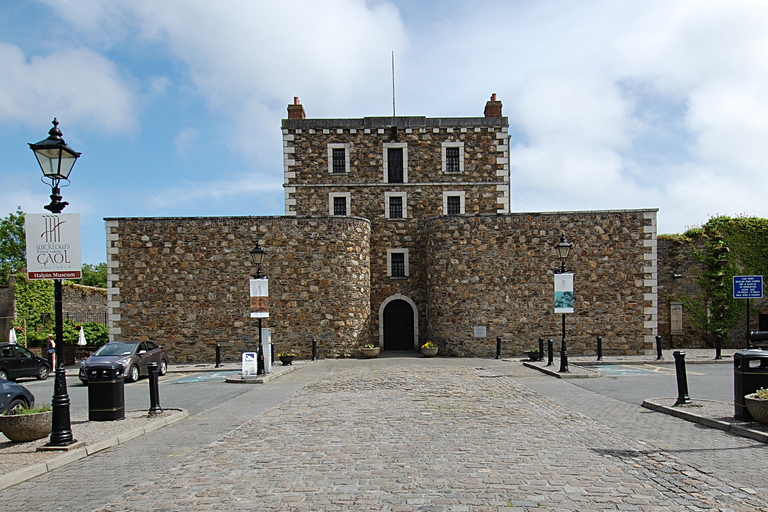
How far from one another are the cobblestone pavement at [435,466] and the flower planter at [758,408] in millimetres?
925

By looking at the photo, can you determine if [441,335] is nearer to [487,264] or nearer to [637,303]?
[487,264]

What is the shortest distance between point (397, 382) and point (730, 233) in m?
21.7

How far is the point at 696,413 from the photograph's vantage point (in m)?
10.1

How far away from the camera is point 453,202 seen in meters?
28.4

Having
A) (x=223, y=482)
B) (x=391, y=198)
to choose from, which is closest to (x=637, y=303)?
Result: (x=391, y=198)

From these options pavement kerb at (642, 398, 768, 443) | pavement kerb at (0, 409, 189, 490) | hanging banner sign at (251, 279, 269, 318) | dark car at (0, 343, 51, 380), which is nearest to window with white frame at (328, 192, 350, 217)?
hanging banner sign at (251, 279, 269, 318)

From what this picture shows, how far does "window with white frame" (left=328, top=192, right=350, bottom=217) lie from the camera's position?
28.3 meters

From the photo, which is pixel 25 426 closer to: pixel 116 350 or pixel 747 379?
pixel 116 350

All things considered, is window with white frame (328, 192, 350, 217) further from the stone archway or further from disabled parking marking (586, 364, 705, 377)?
disabled parking marking (586, 364, 705, 377)

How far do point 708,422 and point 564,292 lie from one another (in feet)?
32.0

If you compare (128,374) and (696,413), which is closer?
(696,413)

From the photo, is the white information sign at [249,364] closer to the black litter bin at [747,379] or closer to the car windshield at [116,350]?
the car windshield at [116,350]

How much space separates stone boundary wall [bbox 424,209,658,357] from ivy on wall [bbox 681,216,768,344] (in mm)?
5204

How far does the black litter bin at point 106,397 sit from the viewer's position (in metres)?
10.8
